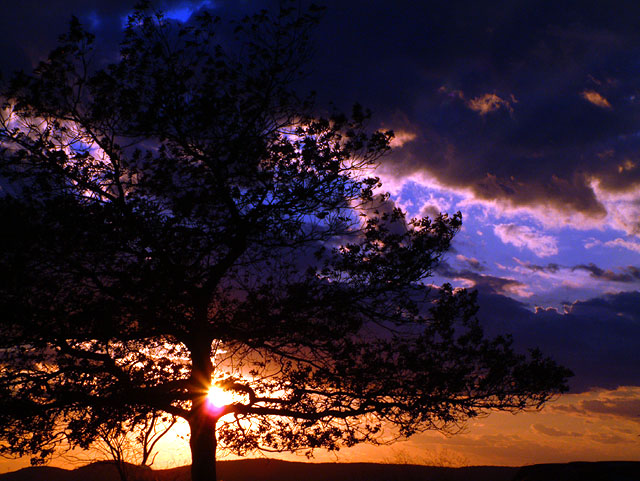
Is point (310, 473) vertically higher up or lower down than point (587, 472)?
lower down

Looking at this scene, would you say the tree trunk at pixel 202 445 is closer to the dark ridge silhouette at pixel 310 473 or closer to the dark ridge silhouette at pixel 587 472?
the dark ridge silhouette at pixel 310 473

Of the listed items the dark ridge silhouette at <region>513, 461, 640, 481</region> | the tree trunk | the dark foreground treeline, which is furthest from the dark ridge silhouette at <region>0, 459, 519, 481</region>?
the dark ridge silhouette at <region>513, 461, 640, 481</region>

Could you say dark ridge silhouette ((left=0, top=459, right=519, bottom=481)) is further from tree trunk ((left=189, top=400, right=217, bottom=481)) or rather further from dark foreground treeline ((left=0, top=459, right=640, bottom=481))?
tree trunk ((left=189, top=400, right=217, bottom=481))

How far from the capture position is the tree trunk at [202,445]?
1226cm

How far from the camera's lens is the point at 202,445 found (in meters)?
12.4

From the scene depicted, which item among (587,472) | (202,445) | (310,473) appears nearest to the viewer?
(587,472)

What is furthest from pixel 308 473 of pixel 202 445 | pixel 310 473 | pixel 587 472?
pixel 587 472

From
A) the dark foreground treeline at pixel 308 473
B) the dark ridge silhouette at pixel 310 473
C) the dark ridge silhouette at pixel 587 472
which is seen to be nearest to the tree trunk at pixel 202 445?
the dark foreground treeline at pixel 308 473

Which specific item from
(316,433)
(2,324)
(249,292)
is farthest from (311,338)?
(2,324)

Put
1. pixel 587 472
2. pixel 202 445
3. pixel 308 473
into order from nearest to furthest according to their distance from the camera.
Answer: pixel 587 472 → pixel 202 445 → pixel 308 473

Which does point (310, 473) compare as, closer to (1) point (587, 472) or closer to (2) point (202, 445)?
(2) point (202, 445)

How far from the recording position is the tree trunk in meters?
12.3

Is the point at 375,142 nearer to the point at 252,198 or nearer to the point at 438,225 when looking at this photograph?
the point at 438,225

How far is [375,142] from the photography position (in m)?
13.1
